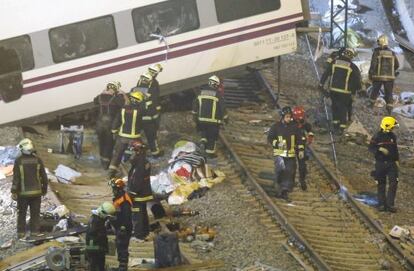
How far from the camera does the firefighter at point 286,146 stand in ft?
49.6

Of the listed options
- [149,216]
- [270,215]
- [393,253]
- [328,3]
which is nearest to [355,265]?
[393,253]

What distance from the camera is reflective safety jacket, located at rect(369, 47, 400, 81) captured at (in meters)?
19.1

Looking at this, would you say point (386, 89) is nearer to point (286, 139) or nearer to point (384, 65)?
point (384, 65)

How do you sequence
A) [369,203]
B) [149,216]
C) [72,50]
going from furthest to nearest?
[72,50] → [369,203] → [149,216]

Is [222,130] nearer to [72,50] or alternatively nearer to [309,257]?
[72,50]

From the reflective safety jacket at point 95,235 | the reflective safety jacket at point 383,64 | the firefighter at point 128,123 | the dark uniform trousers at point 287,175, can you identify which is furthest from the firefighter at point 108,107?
the reflective safety jacket at point 383,64

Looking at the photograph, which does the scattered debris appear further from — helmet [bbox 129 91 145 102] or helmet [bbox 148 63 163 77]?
helmet [bbox 148 63 163 77]

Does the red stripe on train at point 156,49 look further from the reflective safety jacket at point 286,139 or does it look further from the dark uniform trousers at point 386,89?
the reflective safety jacket at point 286,139

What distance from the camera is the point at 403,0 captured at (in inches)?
1043

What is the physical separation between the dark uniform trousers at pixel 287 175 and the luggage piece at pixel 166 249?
11.1 feet

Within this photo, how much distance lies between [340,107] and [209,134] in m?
3.08

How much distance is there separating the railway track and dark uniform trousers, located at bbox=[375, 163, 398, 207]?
532 millimetres

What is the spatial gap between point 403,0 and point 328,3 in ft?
7.10

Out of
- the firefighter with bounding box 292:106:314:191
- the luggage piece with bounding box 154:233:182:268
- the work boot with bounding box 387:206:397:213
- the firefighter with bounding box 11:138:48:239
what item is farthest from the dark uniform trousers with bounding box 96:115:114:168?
the work boot with bounding box 387:206:397:213
